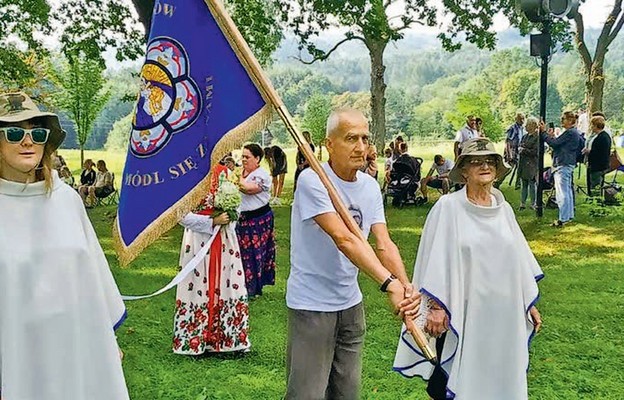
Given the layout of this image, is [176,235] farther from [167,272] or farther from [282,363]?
[282,363]

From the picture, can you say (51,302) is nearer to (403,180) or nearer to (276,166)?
(403,180)

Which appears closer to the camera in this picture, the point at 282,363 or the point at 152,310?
the point at 282,363

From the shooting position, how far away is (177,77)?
4.41 meters

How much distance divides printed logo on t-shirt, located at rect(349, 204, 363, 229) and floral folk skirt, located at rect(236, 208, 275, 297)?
4.47 m

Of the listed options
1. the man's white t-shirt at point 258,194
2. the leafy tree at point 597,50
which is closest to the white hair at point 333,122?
the man's white t-shirt at point 258,194

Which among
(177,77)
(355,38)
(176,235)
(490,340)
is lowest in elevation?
(176,235)

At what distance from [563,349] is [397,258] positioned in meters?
3.51

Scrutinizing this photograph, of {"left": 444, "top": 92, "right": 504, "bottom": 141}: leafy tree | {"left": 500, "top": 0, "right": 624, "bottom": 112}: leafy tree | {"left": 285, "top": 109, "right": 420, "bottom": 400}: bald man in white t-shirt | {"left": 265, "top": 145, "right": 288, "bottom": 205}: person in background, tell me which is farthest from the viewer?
{"left": 444, "top": 92, "right": 504, "bottom": 141}: leafy tree

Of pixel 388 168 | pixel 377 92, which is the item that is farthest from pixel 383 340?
pixel 377 92

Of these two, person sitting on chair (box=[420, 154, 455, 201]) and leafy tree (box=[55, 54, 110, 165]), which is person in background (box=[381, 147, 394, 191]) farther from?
leafy tree (box=[55, 54, 110, 165])

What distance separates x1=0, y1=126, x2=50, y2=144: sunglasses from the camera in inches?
139

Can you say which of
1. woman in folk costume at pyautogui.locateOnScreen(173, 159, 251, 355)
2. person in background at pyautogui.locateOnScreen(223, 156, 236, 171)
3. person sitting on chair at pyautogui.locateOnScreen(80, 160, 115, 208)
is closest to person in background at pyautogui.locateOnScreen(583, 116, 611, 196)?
person in background at pyautogui.locateOnScreen(223, 156, 236, 171)

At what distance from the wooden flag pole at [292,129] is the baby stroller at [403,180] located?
13475 mm

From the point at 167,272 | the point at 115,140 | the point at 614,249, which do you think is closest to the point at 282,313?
the point at 167,272
